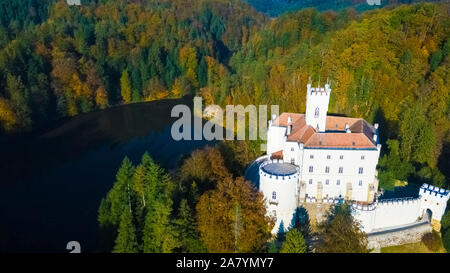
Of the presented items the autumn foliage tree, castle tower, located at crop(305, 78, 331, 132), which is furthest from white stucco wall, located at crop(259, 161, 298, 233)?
castle tower, located at crop(305, 78, 331, 132)

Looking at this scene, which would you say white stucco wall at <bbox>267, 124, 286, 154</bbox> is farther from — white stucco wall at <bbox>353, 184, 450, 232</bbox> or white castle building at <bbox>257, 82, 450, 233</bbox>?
white stucco wall at <bbox>353, 184, 450, 232</bbox>

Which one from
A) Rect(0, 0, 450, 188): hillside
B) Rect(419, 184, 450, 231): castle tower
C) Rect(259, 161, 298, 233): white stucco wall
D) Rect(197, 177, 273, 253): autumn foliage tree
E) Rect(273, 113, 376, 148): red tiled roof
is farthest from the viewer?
Rect(0, 0, 450, 188): hillside

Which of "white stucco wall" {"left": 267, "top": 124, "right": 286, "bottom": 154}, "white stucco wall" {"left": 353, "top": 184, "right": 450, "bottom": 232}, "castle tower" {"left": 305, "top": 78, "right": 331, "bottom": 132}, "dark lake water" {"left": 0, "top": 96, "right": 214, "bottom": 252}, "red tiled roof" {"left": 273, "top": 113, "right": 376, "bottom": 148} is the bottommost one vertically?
Result: "dark lake water" {"left": 0, "top": 96, "right": 214, "bottom": 252}

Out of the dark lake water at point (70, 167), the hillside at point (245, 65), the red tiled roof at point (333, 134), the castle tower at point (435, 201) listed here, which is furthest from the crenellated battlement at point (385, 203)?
the dark lake water at point (70, 167)

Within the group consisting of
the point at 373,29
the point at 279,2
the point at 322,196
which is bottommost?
the point at 322,196

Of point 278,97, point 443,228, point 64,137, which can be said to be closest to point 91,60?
point 64,137

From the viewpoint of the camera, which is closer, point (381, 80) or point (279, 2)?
point (381, 80)

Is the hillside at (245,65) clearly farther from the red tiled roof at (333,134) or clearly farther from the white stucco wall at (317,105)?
the white stucco wall at (317,105)

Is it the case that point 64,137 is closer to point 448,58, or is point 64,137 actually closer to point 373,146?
point 373,146

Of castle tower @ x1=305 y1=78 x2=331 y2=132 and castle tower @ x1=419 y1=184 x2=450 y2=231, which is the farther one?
castle tower @ x1=305 y1=78 x2=331 y2=132
